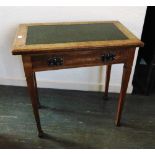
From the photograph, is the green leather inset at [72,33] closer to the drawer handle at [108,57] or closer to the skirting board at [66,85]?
the drawer handle at [108,57]

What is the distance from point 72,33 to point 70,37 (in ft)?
0.26

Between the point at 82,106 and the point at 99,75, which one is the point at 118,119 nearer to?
the point at 82,106

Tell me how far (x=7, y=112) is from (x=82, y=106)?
0.68 m

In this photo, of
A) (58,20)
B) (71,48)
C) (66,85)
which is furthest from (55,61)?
(66,85)

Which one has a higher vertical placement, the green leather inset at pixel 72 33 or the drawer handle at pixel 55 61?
the green leather inset at pixel 72 33

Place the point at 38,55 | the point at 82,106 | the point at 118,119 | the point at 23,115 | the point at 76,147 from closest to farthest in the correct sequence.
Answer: the point at 38,55 → the point at 76,147 → the point at 118,119 → the point at 23,115 → the point at 82,106

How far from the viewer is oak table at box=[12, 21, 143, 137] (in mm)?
1032

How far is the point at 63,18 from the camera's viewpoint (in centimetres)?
154

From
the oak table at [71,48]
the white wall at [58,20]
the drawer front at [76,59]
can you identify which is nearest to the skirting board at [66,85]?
the white wall at [58,20]

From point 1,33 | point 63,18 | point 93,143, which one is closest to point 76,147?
point 93,143

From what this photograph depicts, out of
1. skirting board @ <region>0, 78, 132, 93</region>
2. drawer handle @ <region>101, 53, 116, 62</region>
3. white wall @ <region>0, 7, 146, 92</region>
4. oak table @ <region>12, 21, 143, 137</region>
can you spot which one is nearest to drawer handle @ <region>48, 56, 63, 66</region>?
oak table @ <region>12, 21, 143, 137</region>

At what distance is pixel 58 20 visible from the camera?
155 cm

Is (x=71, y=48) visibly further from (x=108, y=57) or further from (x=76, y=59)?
(x=108, y=57)

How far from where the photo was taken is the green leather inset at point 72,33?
1.12m
